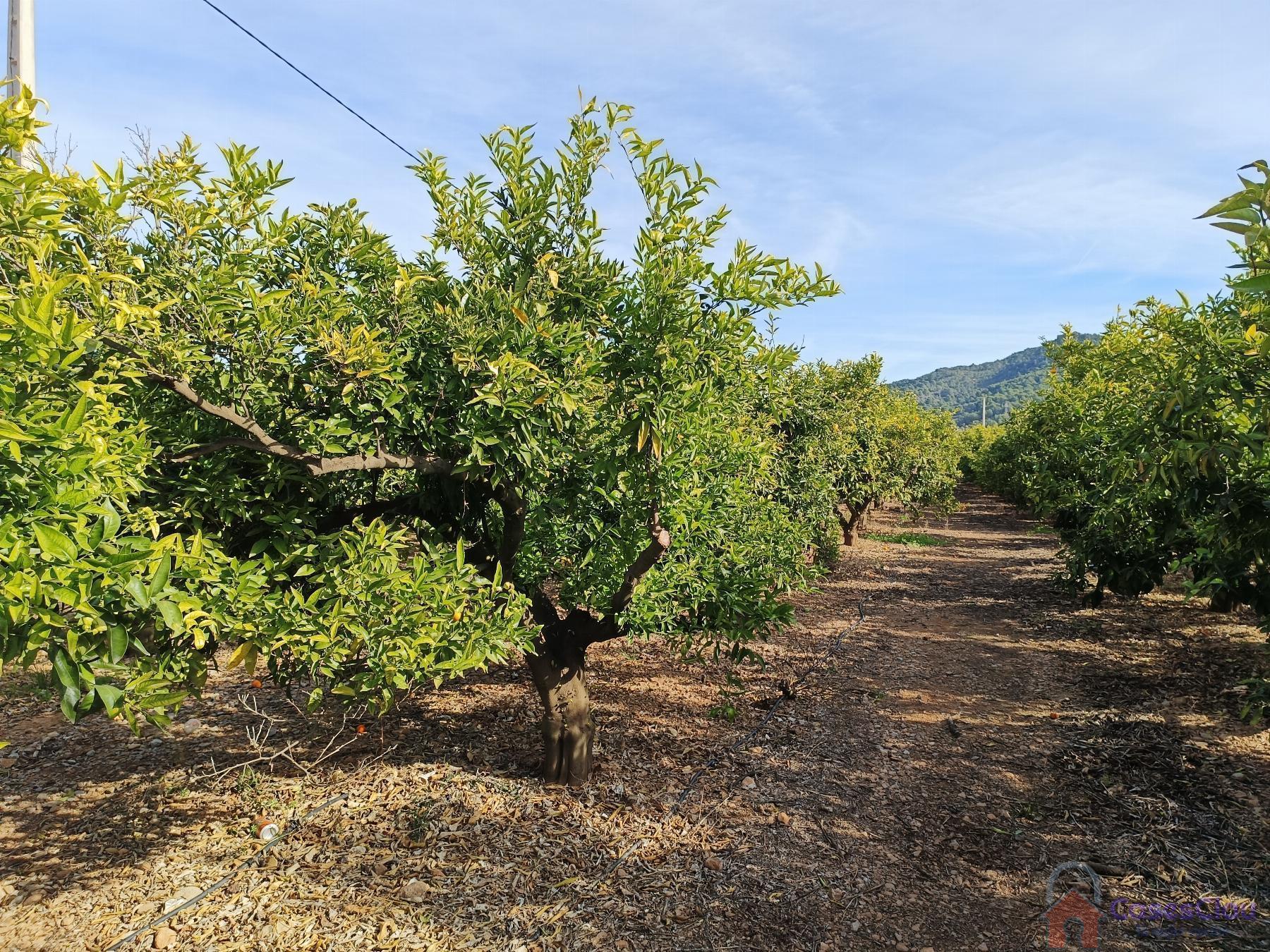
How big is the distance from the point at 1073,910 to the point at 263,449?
16.5 ft

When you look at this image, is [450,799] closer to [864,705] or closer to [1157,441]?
[864,705]

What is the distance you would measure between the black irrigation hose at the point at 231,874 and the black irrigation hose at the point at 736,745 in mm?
2164

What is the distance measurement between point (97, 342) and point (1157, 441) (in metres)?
5.60

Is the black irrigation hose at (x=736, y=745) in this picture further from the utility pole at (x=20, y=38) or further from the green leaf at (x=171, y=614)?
the utility pole at (x=20, y=38)

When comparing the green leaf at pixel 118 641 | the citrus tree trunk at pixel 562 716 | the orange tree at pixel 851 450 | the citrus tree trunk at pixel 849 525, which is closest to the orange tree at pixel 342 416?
the green leaf at pixel 118 641

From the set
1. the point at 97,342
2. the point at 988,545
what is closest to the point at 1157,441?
the point at 97,342

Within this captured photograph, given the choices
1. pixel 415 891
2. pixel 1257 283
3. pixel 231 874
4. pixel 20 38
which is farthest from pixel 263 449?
pixel 20 38

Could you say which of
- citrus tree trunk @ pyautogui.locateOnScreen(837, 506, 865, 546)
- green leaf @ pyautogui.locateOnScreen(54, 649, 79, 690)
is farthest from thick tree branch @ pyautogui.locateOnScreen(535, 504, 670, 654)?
citrus tree trunk @ pyautogui.locateOnScreen(837, 506, 865, 546)

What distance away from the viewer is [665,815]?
492 cm

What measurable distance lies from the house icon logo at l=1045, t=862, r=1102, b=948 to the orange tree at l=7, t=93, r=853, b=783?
2.29 m

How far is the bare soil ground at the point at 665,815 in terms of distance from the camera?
12.6ft

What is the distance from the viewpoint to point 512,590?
401cm

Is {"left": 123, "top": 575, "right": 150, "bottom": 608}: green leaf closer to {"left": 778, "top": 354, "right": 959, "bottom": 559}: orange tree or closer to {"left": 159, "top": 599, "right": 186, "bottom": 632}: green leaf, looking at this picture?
{"left": 159, "top": 599, "right": 186, "bottom": 632}: green leaf

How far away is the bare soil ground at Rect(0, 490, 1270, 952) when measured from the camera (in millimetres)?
3850
